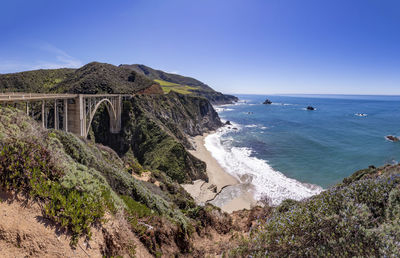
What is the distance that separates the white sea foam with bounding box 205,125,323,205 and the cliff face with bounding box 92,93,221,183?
629cm

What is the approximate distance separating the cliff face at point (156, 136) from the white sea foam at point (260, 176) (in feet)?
20.6

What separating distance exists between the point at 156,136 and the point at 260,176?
18.1 meters

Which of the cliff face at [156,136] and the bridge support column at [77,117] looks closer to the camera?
the bridge support column at [77,117]

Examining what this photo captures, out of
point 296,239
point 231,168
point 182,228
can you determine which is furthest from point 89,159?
point 231,168

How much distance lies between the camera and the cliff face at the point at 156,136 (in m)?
27.4

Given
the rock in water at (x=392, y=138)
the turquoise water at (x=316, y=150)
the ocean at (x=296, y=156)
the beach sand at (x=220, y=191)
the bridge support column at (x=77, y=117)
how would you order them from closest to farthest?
the beach sand at (x=220, y=191) → the bridge support column at (x=77, y=117) → the ocean at (x=296, y=156) → the turquoise water at (x=316, y=150) → the rock in water at (x=392, y=138)

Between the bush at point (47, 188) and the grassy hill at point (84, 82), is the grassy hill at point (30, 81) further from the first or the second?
the bush at point (47, 188)

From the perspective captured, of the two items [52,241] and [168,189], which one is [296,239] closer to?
[52,241]

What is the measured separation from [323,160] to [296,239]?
3655cm

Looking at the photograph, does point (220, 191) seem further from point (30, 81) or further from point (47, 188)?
point (30, 81)

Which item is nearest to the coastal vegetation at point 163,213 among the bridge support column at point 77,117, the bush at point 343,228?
the bush at point 343,228

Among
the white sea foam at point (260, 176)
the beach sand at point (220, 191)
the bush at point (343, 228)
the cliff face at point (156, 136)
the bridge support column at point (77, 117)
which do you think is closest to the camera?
the bush at point (343, 228)

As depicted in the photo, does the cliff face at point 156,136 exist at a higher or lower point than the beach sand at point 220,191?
higher

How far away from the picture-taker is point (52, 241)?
388 centimetres
